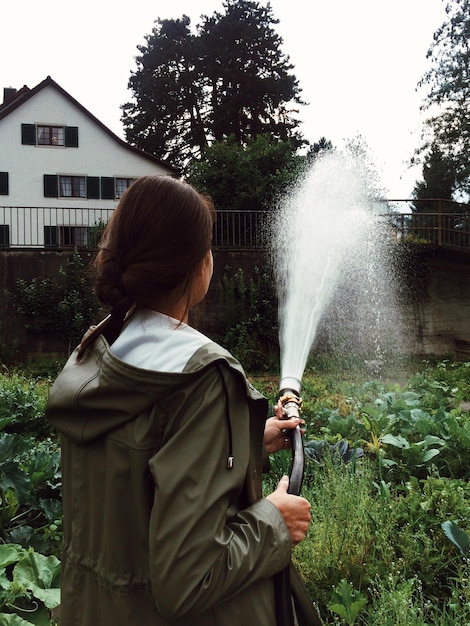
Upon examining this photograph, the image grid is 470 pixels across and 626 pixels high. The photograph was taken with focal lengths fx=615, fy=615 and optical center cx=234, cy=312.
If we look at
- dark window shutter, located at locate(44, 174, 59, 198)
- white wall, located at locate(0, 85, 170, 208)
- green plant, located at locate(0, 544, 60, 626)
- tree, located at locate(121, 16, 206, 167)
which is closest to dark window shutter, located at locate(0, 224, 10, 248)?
white wall, located at locate(0, 85, 170, 208)

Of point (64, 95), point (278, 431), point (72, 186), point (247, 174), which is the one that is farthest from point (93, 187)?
point (278, 431)

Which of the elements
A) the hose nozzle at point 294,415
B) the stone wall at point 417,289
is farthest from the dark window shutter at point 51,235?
the hose nozzle at point 294,415

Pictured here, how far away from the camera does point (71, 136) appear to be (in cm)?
2717

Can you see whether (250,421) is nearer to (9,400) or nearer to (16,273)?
(9,400)

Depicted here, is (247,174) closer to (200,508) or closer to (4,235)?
(4,235)

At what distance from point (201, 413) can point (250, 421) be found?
0.18 metres

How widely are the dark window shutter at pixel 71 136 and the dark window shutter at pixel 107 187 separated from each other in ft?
6.76

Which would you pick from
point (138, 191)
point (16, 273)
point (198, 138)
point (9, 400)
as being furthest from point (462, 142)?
point (138, 191)

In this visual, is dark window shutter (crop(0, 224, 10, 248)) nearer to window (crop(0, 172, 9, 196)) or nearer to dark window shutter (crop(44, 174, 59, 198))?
window (crop(0, 172, 9, 196))

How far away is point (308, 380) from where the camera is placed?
11.1m

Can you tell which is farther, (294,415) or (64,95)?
(64,95)

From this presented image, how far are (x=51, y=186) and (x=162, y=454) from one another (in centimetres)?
2722

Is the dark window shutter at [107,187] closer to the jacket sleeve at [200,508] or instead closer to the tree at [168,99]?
the tree at [168,99]

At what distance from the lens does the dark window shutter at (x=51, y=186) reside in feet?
86.9
